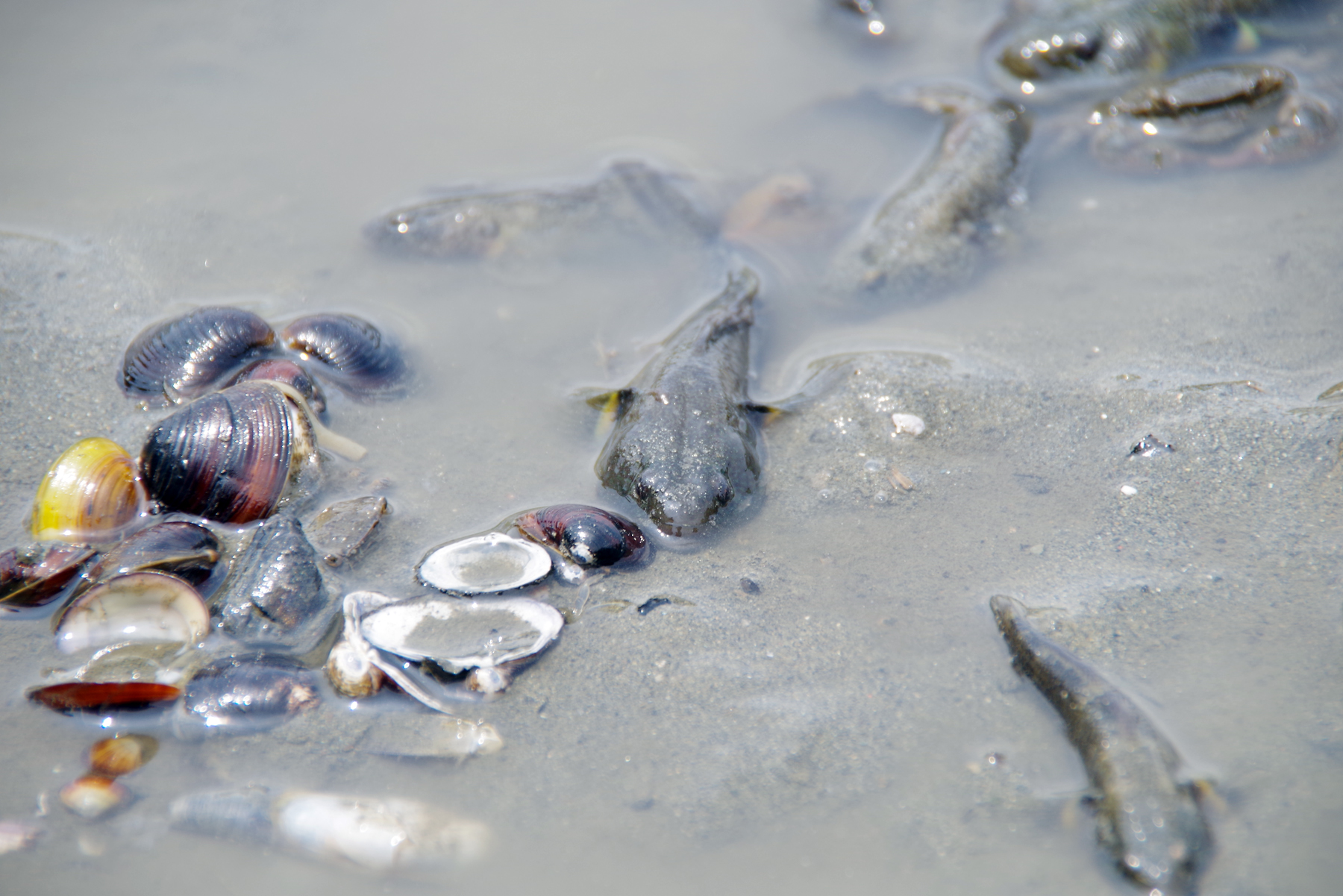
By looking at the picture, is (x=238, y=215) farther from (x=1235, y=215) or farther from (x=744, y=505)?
(x=1235, y=215)

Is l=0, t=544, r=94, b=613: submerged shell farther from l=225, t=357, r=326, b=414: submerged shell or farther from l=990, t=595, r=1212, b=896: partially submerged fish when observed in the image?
l=990, t=595, r=1212, b=896: partially submerged fish

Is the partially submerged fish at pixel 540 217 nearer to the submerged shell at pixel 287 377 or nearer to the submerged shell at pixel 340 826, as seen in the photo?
the submerged shell at pixel 287 377

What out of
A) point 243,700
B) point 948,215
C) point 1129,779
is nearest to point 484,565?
point 243,700

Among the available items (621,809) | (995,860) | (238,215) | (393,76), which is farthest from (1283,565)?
(393,76)

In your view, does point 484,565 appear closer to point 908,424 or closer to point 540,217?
point 908,424

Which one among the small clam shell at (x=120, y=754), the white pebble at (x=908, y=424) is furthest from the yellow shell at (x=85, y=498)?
the white pebble at (x=908, y=424)

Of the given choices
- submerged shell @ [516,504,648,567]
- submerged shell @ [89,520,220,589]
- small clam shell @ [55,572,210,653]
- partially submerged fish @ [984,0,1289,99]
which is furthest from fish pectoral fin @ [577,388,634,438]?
partially submerged fish @ [984,0,1289,99]
